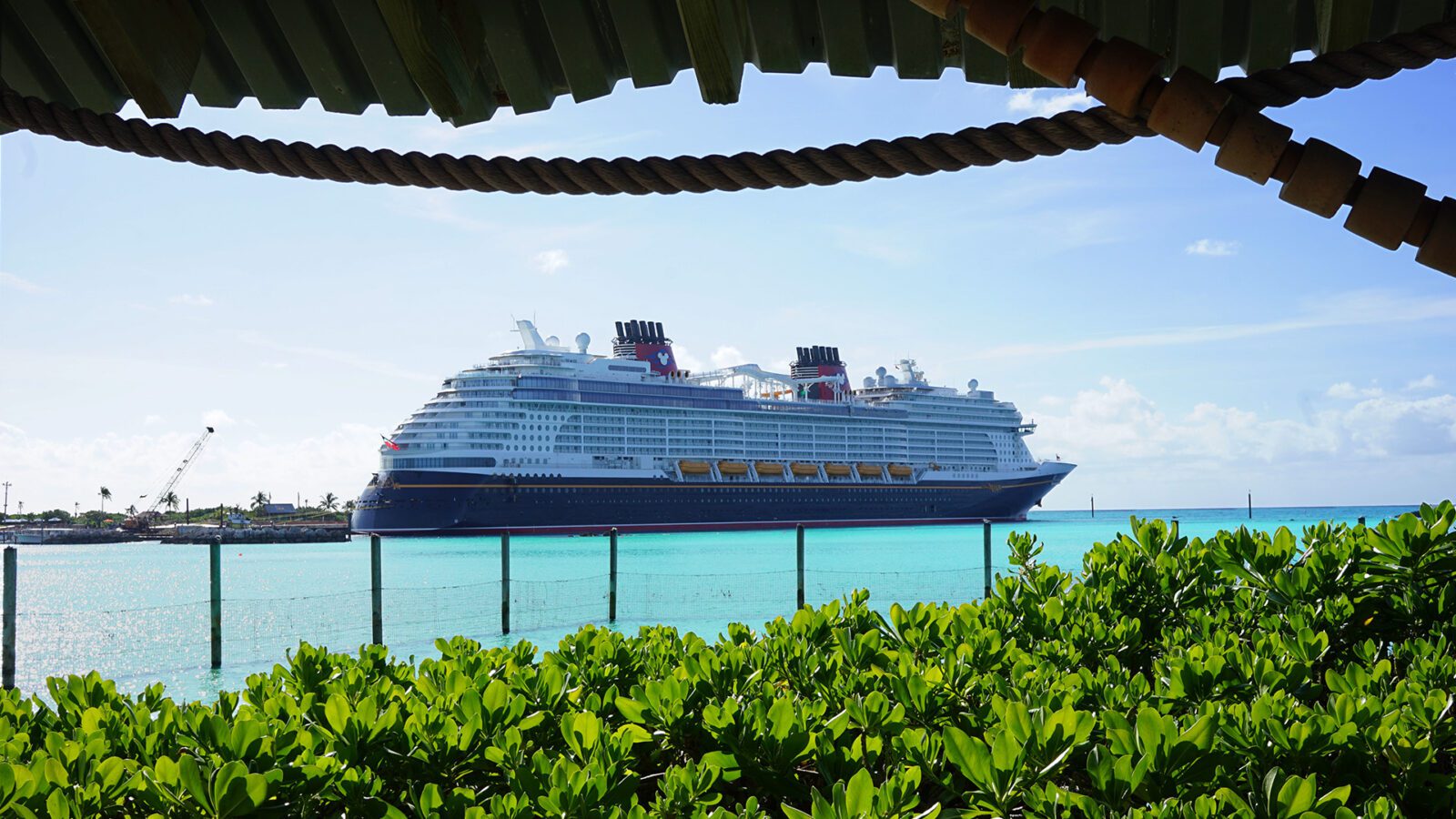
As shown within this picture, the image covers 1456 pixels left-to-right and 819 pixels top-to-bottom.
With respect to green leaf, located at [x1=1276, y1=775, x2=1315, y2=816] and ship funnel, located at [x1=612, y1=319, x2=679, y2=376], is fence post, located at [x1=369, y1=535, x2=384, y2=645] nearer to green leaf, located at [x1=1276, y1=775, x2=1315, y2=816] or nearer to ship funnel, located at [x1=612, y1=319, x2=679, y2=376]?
green leaf, located at [x1=1276, y1=775, x2=1315, y2=816]

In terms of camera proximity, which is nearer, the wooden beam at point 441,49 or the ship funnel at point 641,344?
the wooden beam at point 441,49

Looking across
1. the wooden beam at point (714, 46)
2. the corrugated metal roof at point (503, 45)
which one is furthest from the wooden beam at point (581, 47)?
the wooden beam at point (714, 46)

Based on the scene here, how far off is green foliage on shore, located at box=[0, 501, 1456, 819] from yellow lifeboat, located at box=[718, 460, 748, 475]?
3939 centimetres

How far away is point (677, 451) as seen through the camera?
40.6 m

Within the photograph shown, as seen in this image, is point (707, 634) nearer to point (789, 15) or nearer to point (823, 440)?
point (789, 15)

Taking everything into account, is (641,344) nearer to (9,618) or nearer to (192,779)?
(9,618)

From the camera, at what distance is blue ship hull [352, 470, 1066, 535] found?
3522 cm

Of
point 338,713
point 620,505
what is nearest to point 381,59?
point 338,713

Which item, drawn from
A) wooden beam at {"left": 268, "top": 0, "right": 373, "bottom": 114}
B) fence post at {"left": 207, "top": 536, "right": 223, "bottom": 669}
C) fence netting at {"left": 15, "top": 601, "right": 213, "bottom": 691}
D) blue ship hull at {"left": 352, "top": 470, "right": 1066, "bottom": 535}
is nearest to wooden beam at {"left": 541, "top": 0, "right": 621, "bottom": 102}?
wooden beam at {"left": 268, "top": 0, "right": 373, "bottom": 114}

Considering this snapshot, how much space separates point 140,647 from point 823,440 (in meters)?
34.4

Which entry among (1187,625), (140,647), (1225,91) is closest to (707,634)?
(140,647)

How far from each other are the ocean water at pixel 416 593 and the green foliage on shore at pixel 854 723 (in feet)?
2.45

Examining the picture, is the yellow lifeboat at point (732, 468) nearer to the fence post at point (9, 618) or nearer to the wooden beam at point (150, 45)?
the fence post at point (9, 618)

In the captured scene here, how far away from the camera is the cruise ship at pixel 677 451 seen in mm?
35844
